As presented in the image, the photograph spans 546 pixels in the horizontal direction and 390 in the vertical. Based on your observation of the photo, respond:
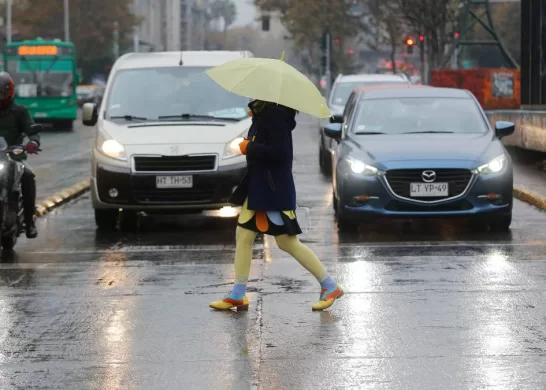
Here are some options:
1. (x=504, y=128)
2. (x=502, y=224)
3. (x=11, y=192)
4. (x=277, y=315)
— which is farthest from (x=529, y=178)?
(x=277, y=315)

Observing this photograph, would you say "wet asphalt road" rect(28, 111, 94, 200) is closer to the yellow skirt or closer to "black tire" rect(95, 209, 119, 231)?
"black tire" rect(95, 209, 119, 231)

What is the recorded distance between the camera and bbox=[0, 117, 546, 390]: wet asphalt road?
7078mm

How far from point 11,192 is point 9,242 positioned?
22.6 inches

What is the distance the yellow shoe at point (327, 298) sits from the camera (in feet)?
29.7

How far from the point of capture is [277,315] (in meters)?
8.91

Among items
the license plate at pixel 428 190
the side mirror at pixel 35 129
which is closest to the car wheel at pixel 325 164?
the license plate at pixel 428 190

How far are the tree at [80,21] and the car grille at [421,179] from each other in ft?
266

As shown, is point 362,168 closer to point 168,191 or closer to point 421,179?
point 421,179

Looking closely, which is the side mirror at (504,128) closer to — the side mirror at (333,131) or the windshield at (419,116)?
the windshield at (419,116)

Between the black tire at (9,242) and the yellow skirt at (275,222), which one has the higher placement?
the yellow skirt at (275,222)

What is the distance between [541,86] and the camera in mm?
29938

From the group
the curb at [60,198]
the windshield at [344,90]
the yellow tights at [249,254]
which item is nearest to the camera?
the yellow tights at [249,254]

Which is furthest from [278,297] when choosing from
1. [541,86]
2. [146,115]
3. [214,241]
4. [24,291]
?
[541,86]

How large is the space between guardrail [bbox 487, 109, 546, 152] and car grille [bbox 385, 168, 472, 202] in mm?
9803
